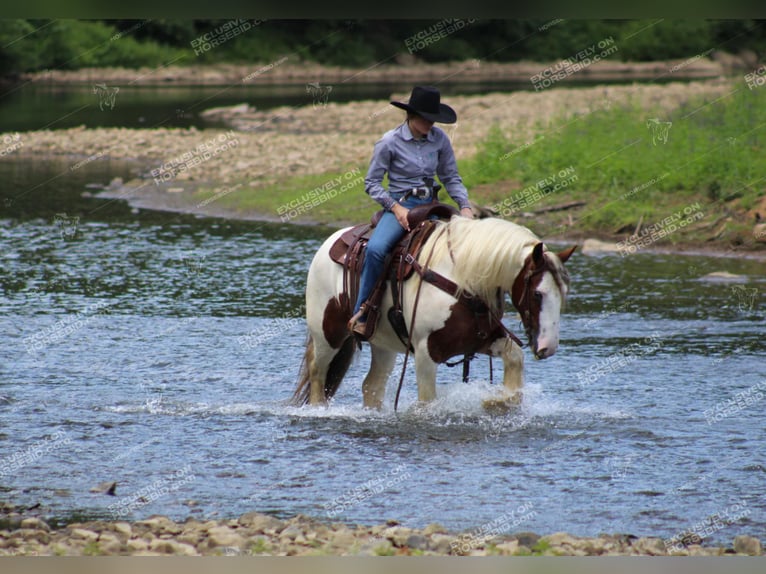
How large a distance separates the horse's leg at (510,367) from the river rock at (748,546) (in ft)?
9.68

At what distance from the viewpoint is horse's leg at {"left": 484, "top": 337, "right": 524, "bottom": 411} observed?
1009 cm

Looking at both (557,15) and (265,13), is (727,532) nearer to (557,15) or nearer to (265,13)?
(557,15)

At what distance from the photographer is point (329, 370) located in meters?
11.3

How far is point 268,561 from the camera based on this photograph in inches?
267

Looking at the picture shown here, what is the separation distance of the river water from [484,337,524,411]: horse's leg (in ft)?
1.03

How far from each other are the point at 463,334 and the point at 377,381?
55.4 inches

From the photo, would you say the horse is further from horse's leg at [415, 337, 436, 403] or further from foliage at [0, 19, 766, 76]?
foliage at [0, 19, 766, 76]

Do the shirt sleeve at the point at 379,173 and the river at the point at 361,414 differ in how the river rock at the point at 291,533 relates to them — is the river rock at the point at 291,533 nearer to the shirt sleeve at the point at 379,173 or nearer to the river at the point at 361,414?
the river at the point at 361,414

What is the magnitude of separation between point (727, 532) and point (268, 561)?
10.6 ft

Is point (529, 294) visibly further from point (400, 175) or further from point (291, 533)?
point (291, 533)

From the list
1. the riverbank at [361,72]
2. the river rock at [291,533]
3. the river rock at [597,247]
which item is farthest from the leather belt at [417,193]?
the riverbank at [361,72]

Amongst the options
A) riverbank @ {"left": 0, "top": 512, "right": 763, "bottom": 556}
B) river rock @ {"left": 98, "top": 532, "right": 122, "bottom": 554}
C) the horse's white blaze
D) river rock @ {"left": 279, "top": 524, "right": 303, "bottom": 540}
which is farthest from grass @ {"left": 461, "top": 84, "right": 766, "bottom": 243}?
river rock @ {"left": 98, "top": 532, "right": 122, "bottom": 554}

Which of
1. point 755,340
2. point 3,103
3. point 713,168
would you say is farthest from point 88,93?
point 755,340

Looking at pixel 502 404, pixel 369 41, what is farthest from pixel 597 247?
pixel 369 41
